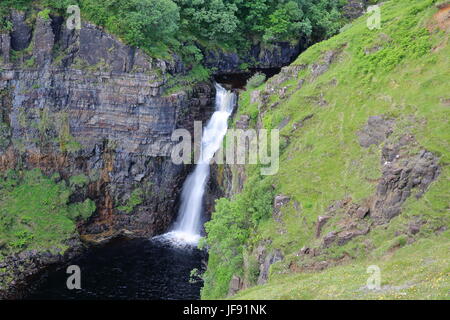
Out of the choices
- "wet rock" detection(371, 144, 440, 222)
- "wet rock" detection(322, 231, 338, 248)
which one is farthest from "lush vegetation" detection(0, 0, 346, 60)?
"wet rock" detection(322, 231, 338, 248)

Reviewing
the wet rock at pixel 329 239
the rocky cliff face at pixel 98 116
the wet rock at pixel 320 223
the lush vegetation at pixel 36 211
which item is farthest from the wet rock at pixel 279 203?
the lush vegetation at pixel 36 211

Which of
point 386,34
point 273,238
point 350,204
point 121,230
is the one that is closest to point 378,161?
point 350,204

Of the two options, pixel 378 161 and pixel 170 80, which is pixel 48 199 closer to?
pixel 170 80

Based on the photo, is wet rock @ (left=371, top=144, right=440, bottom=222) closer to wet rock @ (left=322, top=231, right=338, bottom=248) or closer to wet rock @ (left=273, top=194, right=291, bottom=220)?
wet rock @ (left=322, top=231, right=338, bottom=248)

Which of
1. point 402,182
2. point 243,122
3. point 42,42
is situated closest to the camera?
point 402,182

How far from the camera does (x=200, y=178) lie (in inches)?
2365

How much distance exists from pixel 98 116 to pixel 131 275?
18.6 m

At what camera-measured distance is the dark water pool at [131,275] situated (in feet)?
159

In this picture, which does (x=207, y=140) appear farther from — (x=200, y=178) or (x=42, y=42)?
(x=42, y=42)

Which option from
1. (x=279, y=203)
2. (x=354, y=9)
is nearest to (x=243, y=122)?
(x=279, y=203)

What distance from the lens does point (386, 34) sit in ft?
150

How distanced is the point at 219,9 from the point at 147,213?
88.0ft

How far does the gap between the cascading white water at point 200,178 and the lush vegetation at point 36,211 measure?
1046 centimetres

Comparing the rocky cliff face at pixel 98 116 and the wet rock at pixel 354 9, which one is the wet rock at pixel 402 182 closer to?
the rocky cliff face at pixel 98 116
